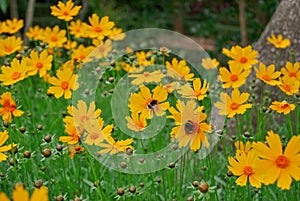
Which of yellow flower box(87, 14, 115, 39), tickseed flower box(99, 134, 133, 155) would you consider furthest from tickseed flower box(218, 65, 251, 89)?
yellow flower box(87, 14, 115, 39)

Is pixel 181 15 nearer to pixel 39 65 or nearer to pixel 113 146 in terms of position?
pixel 39 65

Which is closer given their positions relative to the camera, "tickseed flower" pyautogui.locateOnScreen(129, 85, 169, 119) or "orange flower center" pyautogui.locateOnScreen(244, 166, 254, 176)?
"orange flower center" pyautogui.locateOnScreen(244, 166, 254, 176)

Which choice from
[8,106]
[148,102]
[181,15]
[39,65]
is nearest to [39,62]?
[39,65]

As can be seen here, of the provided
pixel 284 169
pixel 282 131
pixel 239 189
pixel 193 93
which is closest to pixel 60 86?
pixel 193 93

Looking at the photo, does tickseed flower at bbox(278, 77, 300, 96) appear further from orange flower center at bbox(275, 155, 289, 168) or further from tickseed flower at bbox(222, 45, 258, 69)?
orange flower center at bbox(275, 155, 289, 168)

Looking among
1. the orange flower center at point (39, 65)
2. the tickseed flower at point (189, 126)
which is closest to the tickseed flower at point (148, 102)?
the tickseed flower at point (189, 126)

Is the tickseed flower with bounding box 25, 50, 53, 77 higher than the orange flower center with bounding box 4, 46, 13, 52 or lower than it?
lower

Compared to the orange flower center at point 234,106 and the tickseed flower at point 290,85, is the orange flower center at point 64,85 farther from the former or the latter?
the tickseed flower at point 290,85
